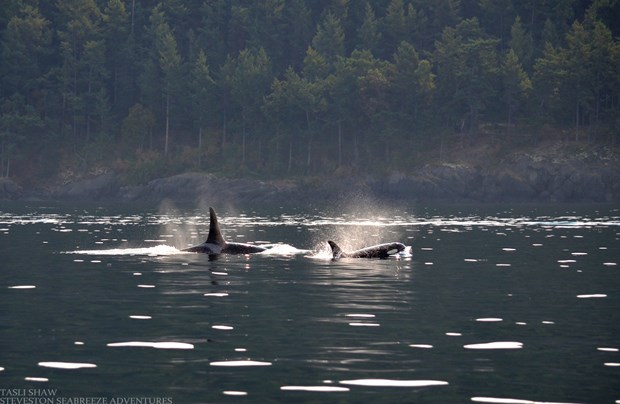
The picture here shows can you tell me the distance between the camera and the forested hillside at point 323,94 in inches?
6658

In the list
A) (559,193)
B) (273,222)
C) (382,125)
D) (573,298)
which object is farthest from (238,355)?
(382,125)

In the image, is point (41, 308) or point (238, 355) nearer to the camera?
point (238, 355)

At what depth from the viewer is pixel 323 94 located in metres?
178

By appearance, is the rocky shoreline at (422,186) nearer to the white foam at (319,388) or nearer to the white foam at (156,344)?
the white foam at (156,344)

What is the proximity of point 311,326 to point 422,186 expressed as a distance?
136 m

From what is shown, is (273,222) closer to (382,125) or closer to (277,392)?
(277,392)

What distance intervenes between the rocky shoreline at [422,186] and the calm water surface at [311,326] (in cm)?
10442

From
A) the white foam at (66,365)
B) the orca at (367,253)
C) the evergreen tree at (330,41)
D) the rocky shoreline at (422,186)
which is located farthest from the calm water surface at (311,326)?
the evergreen tree at (330,41)

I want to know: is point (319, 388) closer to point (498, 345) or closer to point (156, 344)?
point (156, 344)

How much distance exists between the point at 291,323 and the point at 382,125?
495 feet

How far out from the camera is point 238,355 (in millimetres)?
21797

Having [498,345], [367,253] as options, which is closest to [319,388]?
[498,345]

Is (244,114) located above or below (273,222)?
→ above

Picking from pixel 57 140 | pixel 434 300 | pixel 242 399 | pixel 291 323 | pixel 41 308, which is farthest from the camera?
pixel 57 140
